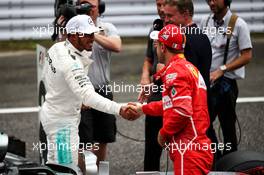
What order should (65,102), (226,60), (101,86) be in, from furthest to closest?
(226,60) → (101,86) → (65,102)

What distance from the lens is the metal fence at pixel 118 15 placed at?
12898 millimetres

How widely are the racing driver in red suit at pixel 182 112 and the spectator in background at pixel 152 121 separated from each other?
1042 mm

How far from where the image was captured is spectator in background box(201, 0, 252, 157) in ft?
22.5

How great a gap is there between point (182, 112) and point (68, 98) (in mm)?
1111

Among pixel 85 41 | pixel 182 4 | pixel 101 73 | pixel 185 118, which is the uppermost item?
pixel 182 4

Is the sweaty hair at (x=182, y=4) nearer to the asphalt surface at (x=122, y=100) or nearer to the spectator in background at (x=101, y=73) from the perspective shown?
A: the spectator in background at (x=101, y=73)

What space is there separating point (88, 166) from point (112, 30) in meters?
2.14

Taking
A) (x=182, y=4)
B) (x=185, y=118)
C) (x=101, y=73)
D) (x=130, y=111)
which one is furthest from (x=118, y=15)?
(x=185, y=118)

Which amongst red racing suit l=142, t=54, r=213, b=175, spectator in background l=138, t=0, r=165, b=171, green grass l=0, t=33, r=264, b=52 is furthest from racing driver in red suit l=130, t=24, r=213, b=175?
green grass l=0, t=33, r=264, b=52

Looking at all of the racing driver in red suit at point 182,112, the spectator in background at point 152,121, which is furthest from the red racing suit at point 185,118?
the spectator in background at point 152,121

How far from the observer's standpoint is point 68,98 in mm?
5551

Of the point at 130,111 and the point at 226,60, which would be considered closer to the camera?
the point at 130,111

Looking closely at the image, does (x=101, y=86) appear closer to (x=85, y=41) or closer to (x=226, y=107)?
(x=85, y=41)

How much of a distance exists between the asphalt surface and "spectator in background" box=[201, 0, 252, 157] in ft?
2.85
